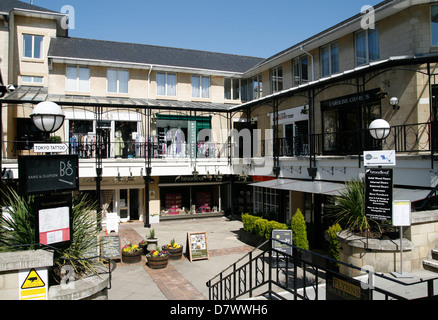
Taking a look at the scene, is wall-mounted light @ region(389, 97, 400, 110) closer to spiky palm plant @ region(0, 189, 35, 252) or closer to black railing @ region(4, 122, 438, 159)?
black railing @ region(4, 122, 438, 159)

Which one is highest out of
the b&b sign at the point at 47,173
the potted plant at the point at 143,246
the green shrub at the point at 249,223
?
the b&b sign at the point at 47,173

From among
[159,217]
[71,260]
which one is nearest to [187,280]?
[71,260]

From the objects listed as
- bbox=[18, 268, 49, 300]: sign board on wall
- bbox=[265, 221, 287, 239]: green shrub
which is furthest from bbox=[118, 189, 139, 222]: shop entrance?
bbox=[18, 268, 49, 300]: sign board on wall

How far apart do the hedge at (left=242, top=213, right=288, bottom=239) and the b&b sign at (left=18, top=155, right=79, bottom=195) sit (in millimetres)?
8677

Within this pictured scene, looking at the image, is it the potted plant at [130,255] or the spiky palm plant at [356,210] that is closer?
the spiky palm plant at [356,210]

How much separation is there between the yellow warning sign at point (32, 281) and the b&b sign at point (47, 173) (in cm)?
124

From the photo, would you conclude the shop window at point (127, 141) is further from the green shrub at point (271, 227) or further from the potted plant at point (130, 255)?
the green shrub at point (271, 227)

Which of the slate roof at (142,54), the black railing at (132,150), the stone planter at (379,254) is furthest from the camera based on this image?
the slate roof at (142,54)

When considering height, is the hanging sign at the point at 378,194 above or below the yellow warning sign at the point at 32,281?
above

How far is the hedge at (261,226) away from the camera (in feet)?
43.2

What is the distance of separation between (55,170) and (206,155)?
15.6m

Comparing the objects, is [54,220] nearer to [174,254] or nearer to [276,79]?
[174,254]

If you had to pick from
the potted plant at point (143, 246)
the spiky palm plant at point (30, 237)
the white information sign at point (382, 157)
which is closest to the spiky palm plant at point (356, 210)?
the white information sign at point (382, 157)

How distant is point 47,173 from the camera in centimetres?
568
